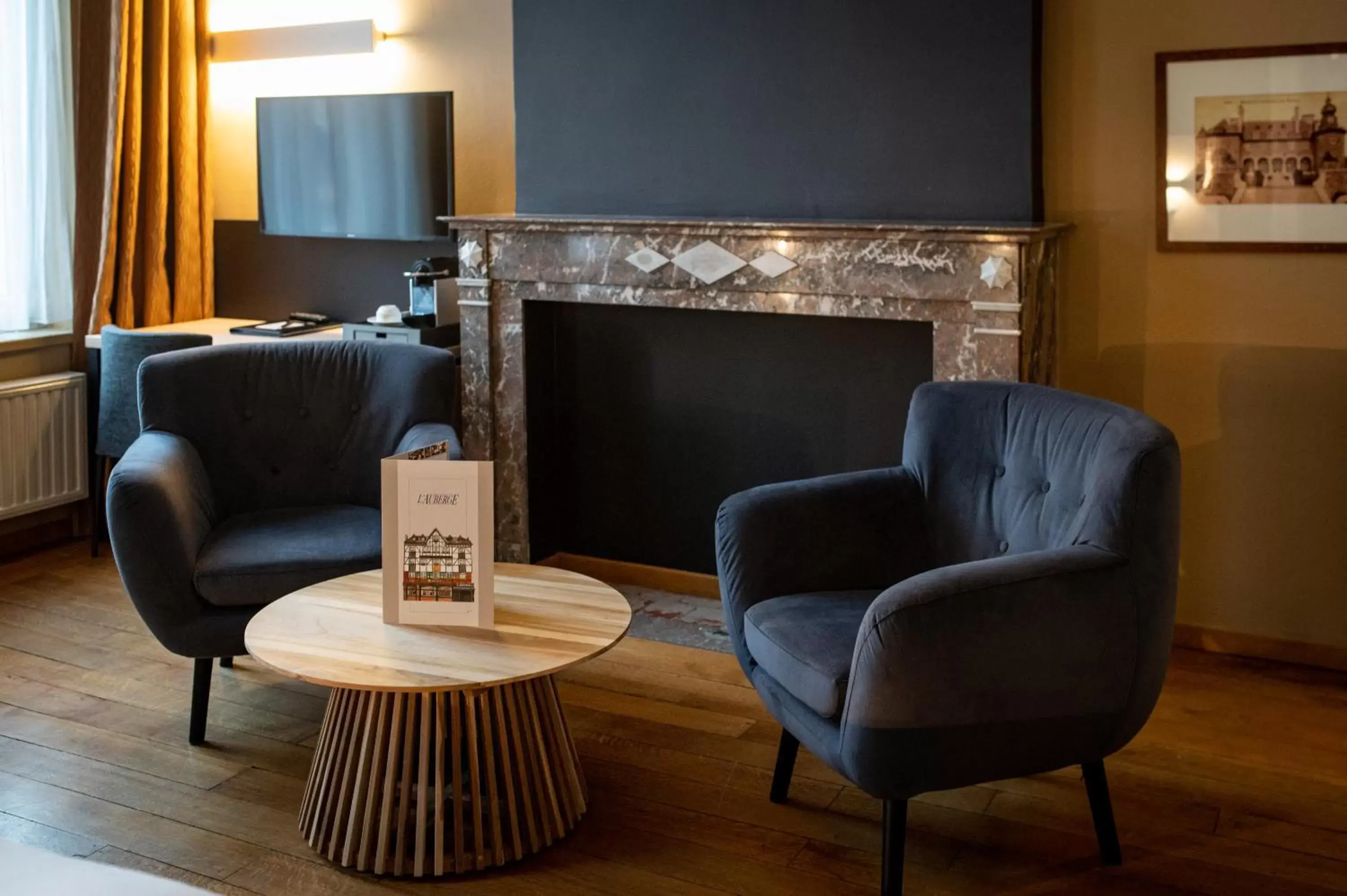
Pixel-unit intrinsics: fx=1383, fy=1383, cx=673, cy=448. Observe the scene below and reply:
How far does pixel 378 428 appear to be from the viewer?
12.4ft

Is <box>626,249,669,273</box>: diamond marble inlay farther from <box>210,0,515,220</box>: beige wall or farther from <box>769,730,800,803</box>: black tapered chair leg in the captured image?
<box>769,730,800,803</box>: black tapered chair leg

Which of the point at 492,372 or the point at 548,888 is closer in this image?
the point at 548,888

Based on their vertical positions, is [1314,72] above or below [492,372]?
above

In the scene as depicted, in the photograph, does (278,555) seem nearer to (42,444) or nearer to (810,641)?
(810,641)

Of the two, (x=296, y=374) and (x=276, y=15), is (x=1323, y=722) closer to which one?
(x=296, y=374)

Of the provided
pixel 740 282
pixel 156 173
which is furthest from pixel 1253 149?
pixel 156 173

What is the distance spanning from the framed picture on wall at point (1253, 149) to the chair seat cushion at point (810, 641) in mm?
1521

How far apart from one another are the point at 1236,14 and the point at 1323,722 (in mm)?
1807

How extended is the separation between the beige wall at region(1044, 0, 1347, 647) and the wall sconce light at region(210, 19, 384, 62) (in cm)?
244

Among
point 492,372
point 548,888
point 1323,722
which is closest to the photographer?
point 548,888

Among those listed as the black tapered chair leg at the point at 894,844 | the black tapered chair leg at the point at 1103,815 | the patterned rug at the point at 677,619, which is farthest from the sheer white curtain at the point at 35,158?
the black tapered chair leg at the point at 1103,815

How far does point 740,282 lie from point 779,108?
20.5 inches

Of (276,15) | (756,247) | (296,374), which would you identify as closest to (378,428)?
(296,374)

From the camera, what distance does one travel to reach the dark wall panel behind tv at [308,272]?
512 cm
